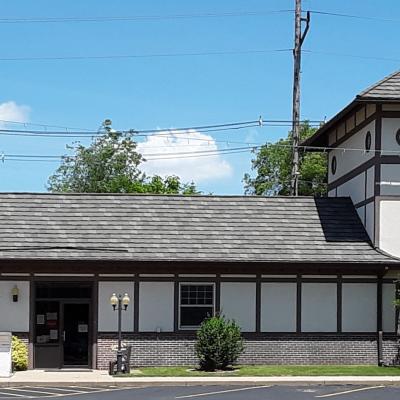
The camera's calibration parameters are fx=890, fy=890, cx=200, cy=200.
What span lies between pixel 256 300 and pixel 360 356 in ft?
11.8

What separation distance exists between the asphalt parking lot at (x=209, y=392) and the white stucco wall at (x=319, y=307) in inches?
181

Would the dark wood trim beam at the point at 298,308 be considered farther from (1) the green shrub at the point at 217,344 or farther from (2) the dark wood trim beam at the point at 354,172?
(2) the dark wood trim beam at the point at 354,172

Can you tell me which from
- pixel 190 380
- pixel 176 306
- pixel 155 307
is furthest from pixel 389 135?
pixel 190 380

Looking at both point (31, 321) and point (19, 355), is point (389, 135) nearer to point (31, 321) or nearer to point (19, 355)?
point (31, 321)

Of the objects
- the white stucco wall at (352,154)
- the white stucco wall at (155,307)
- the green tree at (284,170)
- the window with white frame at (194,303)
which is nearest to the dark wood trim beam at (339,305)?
the window with white frame at (194,303)

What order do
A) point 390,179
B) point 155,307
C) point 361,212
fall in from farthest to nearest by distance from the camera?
1. point 361,212
2. point 390,179
3. point 155,307

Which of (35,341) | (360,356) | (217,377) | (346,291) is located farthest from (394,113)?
(35,341)

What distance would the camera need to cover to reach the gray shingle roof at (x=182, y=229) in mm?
26719

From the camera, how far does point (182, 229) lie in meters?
28.1

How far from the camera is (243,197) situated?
30062 millimetres

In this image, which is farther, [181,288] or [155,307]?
[181,288]

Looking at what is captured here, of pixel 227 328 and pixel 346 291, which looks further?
pixel 346 291

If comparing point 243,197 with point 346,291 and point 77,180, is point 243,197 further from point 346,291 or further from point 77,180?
point 77,180

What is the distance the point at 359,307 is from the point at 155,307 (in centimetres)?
627
